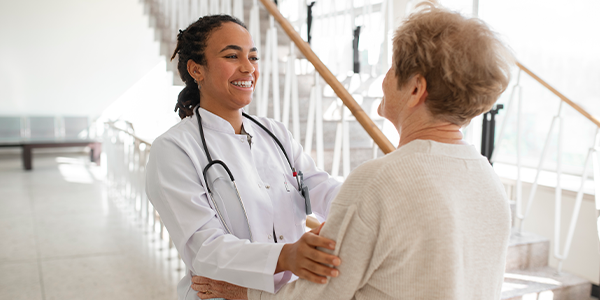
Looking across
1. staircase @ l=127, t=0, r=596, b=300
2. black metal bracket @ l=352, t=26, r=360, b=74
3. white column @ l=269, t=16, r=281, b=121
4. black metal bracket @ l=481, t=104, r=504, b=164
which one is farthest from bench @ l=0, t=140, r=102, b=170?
black metal bracket @ l=481, t=104, r=504, b=164

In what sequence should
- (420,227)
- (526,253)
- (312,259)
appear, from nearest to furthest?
(420,227)
(312,259)
(526,253)

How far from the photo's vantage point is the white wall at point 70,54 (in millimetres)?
8430

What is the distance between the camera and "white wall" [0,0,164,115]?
843cm

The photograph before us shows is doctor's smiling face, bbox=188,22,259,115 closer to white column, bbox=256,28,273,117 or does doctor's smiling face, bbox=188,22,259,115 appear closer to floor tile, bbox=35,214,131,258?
white column, bbox=256,28,273,117

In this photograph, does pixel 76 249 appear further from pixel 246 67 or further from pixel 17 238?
pixel 246 67

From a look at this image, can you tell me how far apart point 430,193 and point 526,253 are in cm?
232

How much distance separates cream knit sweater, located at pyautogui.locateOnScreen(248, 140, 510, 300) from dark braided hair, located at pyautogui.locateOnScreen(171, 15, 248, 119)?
742mm

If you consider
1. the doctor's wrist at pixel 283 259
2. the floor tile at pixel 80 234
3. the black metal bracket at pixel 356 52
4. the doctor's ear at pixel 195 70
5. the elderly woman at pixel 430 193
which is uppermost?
the black metal bracket at pixel 356 52

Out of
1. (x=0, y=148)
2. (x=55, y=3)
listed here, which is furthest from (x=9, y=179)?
(x=55, y=3)

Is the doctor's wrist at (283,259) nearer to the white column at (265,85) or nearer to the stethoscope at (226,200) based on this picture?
the stethoscope at (226,200)

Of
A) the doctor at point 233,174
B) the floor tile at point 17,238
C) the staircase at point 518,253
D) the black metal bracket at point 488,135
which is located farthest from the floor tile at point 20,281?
the black metal bracket at point 488,135

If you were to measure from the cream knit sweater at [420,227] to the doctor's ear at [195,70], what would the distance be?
0.72m

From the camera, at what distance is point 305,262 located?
0.87 m

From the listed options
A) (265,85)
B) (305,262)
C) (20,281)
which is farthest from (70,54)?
(305,262)
